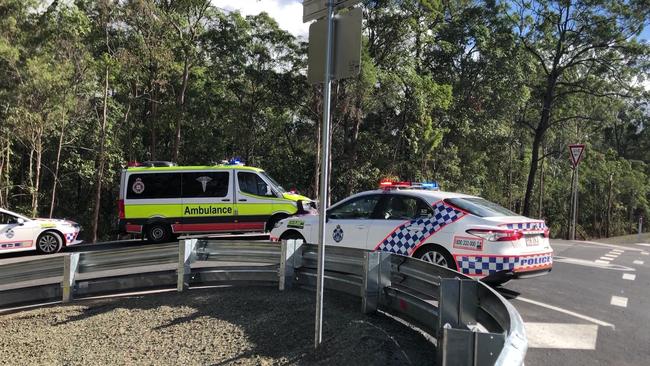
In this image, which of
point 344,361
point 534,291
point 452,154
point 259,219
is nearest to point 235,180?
point 259,219

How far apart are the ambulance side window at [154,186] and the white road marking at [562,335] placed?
1044 cm

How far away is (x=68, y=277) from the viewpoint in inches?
279

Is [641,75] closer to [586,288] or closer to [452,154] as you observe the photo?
[452,154]

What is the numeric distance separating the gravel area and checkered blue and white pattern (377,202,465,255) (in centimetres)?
178

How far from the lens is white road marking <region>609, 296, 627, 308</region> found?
721 cm

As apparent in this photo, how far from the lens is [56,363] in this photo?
5039mm

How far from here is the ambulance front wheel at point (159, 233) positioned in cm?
1415

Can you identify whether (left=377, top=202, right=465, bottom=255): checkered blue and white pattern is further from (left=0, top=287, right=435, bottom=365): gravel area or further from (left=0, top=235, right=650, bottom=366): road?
(left=0, top=287, right=435, bottom=365): gravel area

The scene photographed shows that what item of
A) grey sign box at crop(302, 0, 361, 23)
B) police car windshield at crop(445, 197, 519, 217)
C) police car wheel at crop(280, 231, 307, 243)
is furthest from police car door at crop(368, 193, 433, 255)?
grey sign box at crop(302, 0, 361, 23)

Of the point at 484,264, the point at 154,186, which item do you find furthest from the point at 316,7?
the point at 154,186

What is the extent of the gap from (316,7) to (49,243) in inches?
460

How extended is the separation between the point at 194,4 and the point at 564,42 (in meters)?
18.1

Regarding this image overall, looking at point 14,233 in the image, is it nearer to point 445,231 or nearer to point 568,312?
point 445,231

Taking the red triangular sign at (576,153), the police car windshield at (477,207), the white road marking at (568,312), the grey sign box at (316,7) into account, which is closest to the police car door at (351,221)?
the police car windshield at (477,207)
